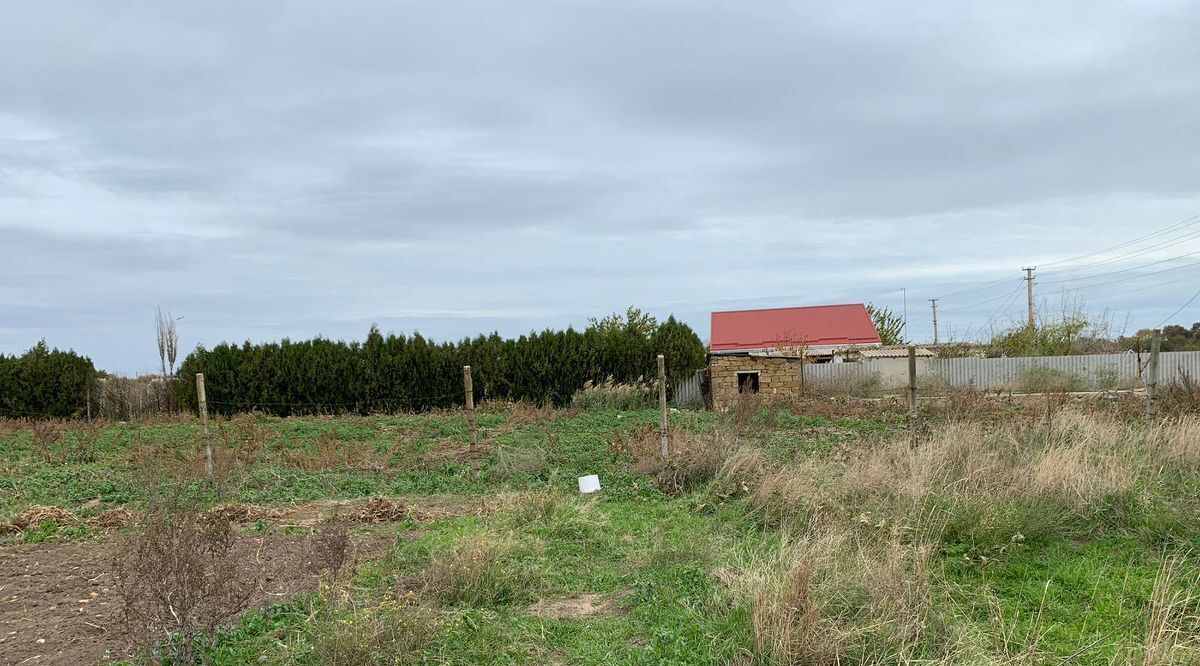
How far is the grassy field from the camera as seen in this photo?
4.10 meters

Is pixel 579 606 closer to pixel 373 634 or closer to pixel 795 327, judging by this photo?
pixel 373 634

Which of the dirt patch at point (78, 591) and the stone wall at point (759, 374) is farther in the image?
the stone wall at point (759, 374)

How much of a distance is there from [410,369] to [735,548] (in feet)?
58.8

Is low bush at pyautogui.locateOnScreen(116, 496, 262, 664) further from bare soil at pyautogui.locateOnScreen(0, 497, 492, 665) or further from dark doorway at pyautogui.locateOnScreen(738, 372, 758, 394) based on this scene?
dark doorway at pyautogui.locateOnScreen(738, 372, 758, 394)

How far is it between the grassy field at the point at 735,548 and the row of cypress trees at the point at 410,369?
37.5 ft

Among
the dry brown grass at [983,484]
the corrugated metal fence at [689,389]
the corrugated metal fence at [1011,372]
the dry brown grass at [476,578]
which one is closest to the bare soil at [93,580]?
the dry brown grass at [476,578]

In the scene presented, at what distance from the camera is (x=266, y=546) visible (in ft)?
20.7

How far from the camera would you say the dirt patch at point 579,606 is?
4828 millimetres

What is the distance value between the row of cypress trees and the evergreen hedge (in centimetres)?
290

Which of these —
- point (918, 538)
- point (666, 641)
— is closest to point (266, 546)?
point (666, 641)

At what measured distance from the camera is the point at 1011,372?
2322 cm

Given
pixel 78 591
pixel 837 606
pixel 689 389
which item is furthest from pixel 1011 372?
pixel 78 591

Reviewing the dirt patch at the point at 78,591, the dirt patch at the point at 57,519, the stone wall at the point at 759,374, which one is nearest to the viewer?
the dirt patch at the point at 78,591

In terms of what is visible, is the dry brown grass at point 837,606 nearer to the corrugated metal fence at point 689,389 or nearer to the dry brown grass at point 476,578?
the dry brown grass at point 476,578
